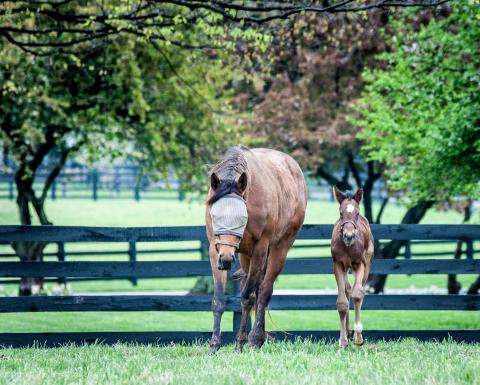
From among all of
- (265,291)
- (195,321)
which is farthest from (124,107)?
(265,291)

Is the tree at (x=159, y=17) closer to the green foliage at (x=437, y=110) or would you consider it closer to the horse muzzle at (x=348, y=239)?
the green foliage at (x=437, y=110)

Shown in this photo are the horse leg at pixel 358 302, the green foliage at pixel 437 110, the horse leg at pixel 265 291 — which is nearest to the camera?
the horse leg at pixel 265 291

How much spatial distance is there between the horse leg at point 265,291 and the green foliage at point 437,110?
502cm

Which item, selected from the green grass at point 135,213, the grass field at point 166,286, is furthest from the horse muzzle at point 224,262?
the green grass at point 135,213

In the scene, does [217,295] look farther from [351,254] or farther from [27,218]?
[27,218]

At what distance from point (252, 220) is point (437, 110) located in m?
7.29

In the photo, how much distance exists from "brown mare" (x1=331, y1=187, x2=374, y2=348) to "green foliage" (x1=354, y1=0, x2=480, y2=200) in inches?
181

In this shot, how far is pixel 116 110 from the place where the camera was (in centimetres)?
1803

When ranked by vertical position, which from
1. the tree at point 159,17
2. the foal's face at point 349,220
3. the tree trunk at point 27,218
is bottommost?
the tree trunk at point 27,218

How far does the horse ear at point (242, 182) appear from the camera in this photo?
7.30 metres

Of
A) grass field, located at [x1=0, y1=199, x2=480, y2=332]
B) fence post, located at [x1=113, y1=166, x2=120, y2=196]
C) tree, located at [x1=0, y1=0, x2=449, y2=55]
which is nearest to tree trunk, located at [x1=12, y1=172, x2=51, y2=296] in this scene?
grass field, located at [x1=0, y1=199, x2=480, y2=332]

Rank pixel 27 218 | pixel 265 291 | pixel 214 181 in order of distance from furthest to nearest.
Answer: pixel 27 218 → pixel 265 291 → pixel 214 181

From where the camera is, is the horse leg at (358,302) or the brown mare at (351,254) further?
the horse leg at (358,302)

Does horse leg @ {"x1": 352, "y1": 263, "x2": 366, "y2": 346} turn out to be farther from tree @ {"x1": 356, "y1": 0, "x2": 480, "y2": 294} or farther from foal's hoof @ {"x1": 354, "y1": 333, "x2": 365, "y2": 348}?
tree @ {"x1": 356, "y1": 0, "x2": 480, "y2": 294}
